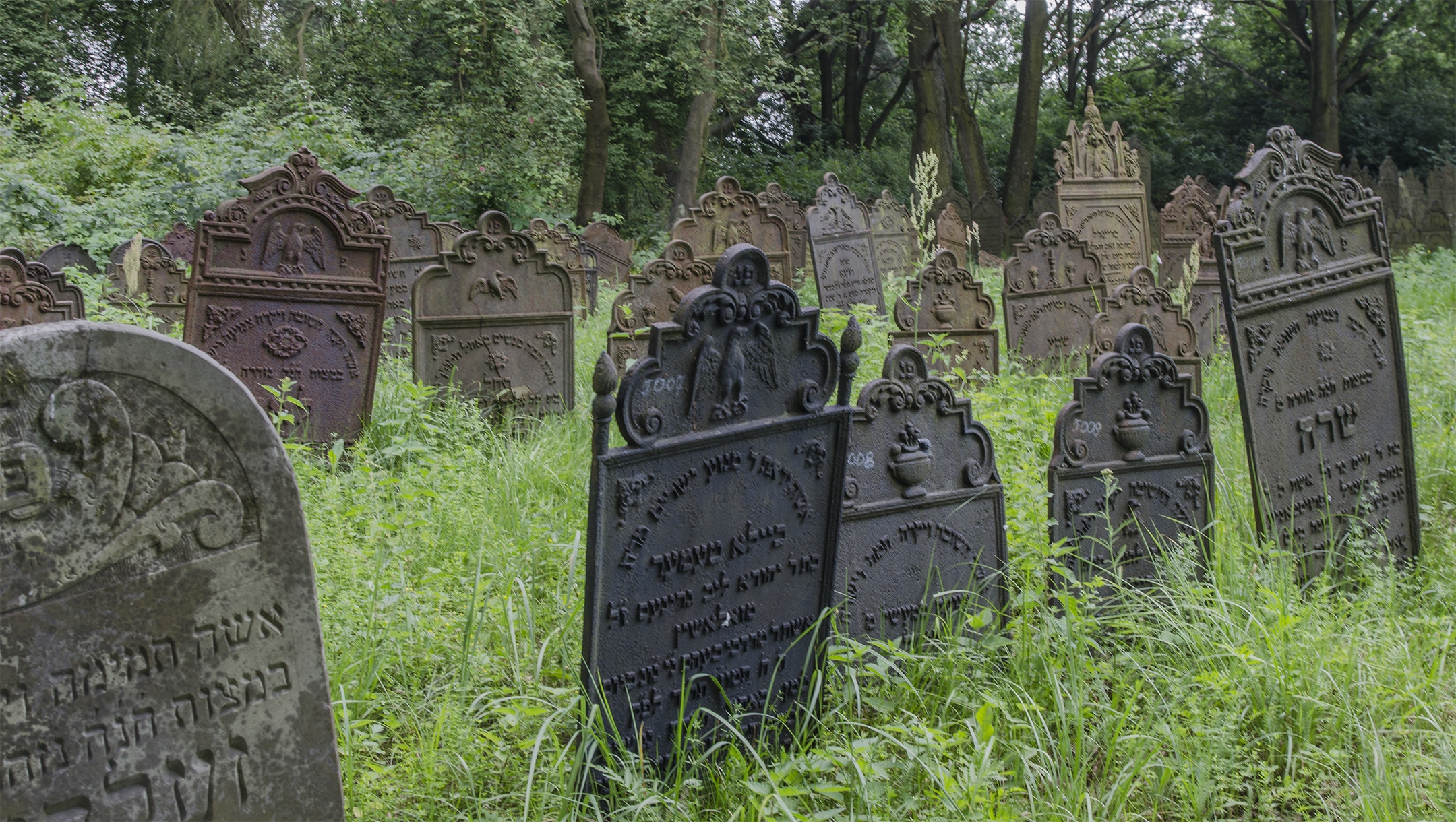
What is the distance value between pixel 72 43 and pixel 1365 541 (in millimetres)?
26290

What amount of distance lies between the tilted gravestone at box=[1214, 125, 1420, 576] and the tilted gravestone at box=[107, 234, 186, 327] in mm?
7745

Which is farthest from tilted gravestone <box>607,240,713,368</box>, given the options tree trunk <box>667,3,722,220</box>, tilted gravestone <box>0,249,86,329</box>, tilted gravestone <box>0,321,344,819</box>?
tree trunk <box>667,3,722,220</box>

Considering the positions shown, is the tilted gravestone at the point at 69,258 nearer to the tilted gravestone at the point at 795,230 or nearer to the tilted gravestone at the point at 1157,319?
the tilted gravestone at the point at 795,230

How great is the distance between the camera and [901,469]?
3.71m

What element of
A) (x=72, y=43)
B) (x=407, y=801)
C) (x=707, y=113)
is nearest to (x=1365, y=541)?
(x=407, y=801)

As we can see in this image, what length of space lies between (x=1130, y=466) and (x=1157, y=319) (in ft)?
11.7

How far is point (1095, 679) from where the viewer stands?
3324 mm

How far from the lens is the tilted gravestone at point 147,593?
1.86 m

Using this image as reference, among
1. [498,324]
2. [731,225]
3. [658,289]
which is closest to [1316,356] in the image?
[658,289]

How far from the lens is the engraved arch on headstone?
2.81 meters

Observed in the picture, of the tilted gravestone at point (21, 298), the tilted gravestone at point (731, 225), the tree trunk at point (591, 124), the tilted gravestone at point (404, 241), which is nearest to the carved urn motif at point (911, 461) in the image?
the tilted gravestone at point (21, 298)

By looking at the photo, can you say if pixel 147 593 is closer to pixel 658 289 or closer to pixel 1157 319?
pixel 658 289

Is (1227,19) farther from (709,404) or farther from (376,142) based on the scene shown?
(709,404)

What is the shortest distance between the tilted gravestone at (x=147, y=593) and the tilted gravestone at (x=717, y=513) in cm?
82
